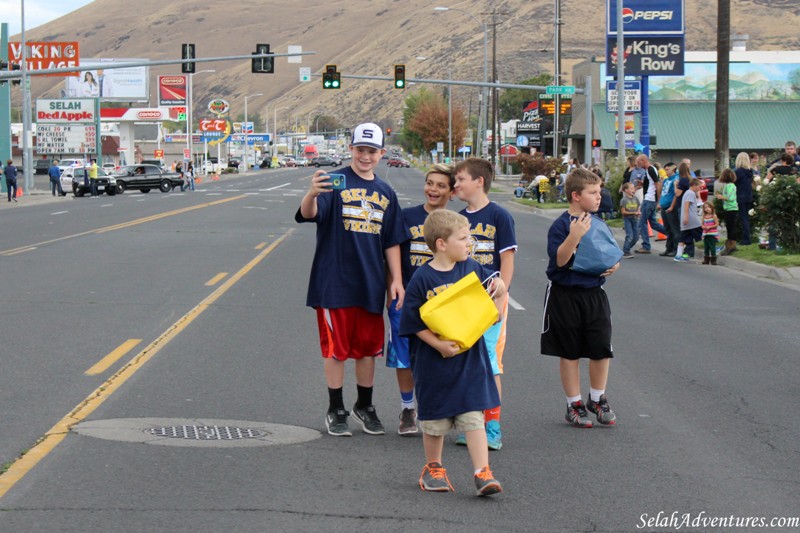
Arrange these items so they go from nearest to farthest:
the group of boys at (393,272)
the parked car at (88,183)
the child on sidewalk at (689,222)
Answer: the group of boys at (393,272) < the child on sidewalk at (689,222) < the parked car at (88,183)

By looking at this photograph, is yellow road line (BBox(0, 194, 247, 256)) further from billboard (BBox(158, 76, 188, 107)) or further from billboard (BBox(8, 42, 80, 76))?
billboard (BBox(158, 76, 188, 107))

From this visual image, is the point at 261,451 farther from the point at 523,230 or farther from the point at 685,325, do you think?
the point at 523,230

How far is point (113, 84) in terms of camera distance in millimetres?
107438

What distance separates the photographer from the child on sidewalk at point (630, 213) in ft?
74.0

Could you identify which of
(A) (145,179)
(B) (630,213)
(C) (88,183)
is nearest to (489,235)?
(B) (630,213)

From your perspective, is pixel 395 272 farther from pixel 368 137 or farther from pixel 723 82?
pixel 723 82

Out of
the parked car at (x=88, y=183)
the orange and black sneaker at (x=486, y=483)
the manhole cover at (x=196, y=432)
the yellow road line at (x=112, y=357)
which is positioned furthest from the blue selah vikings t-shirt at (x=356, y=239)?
the parked car at (x=88, y=183)

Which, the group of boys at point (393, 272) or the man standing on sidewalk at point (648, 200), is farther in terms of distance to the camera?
the man standing on sidewalk at point (648, 200)

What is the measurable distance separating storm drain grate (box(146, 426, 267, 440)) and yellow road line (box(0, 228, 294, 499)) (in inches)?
24.6

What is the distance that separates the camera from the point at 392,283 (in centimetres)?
739

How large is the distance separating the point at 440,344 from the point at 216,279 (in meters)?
11.3

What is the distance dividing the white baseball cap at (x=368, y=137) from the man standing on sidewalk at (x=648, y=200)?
17.0 meters

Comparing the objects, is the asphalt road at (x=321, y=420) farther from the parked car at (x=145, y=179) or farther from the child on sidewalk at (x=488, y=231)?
the parked car at (x=145, y=179)

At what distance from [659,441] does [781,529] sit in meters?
1.83
